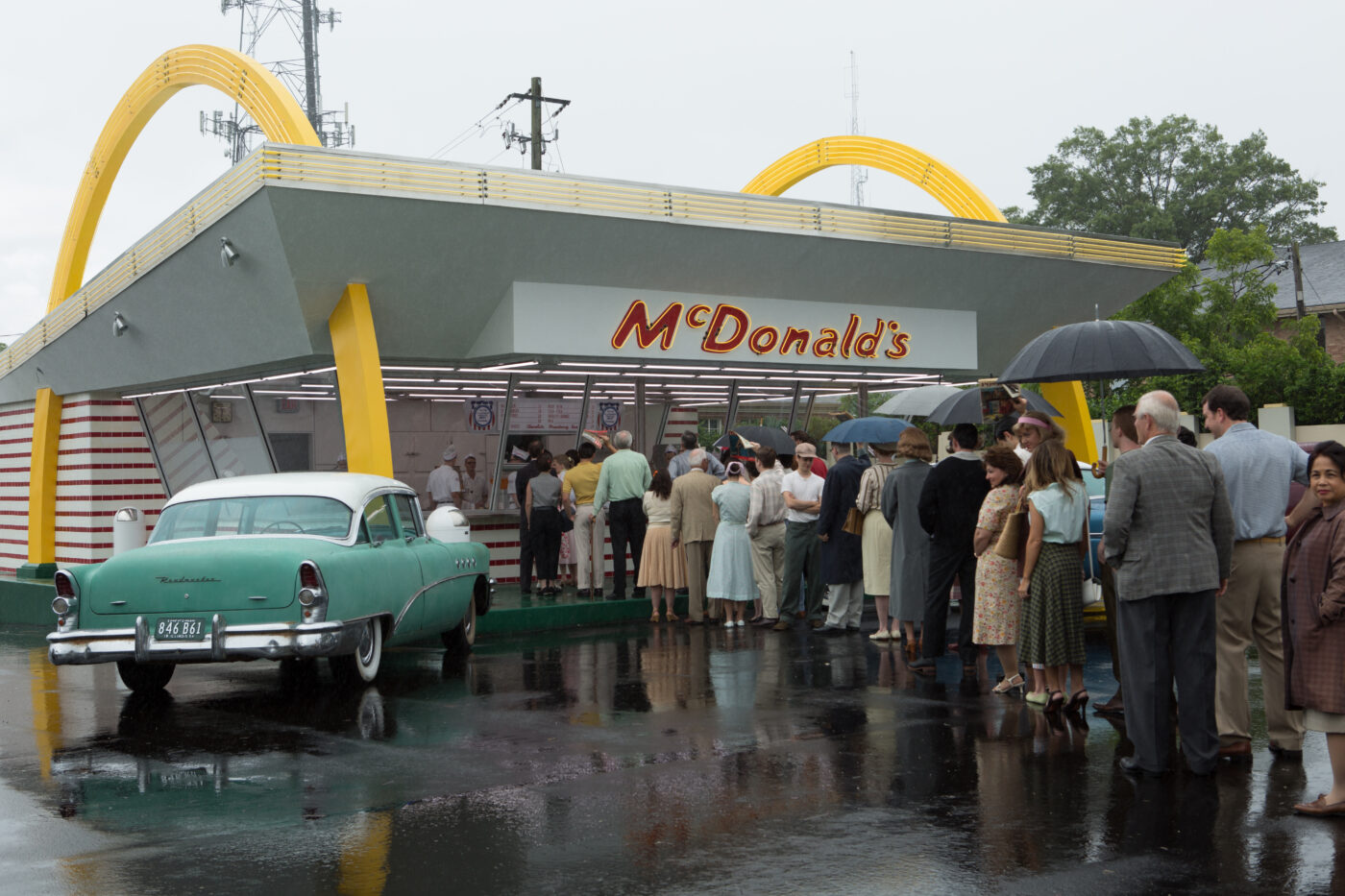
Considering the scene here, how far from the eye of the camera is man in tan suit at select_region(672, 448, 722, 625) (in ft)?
43.6

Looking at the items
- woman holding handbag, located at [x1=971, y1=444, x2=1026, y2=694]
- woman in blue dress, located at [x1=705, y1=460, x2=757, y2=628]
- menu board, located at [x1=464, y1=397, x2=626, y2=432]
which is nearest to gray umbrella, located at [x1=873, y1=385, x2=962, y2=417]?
woman in blue dress, located at [x1=705, y1=460, x2=757, y2=628]

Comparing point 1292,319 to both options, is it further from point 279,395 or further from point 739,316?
point 279,395

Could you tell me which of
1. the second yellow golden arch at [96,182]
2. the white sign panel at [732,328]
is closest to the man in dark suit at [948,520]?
the white sign panel at [732,328]

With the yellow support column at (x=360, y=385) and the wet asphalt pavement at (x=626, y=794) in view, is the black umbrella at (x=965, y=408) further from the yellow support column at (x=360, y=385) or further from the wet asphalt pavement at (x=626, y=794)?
the yellow support column at (x=360, y=385)

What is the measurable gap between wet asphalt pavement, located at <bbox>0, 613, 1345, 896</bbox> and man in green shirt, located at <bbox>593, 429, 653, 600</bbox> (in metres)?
4.41

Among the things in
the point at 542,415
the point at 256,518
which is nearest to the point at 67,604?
the point at 256,518

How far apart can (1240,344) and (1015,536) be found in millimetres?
32776

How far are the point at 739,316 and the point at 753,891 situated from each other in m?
12.8

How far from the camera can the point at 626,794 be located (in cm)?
620

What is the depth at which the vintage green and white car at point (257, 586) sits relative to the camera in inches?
332

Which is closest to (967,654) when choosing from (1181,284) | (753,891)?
(753,891)

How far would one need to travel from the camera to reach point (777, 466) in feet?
43.0

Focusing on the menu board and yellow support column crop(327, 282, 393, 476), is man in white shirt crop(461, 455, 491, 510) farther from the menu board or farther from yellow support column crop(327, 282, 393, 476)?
yellow support column crop(327, 282, 393, 476)

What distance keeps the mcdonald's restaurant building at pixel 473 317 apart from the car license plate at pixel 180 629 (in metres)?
5.62
